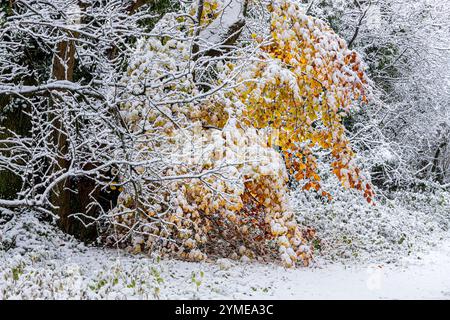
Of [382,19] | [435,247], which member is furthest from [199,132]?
[382,19]

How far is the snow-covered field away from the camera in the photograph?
217 inches

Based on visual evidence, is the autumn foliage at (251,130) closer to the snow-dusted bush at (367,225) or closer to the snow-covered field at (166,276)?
the snow-covered field at (166,276)

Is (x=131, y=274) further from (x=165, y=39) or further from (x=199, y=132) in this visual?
(x=165, y=39)

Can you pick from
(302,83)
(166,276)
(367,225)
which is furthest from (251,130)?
(367,225)

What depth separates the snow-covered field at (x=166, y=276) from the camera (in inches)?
217

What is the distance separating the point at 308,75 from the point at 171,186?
2.69 m

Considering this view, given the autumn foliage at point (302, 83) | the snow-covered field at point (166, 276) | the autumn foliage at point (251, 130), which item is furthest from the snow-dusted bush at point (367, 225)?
the autumn foliage at point (302, 83)

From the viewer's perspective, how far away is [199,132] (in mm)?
7555

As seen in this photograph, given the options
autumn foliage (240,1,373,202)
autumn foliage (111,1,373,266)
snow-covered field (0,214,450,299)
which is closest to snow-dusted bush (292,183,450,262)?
snow-covered field (0,214,450,299)

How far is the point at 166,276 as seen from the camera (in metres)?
6.42

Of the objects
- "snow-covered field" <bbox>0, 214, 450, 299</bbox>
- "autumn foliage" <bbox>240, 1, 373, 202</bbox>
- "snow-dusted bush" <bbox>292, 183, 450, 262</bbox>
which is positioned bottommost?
"snow-dusted bush" <bbox>292, 183, 450, 262</bbox>

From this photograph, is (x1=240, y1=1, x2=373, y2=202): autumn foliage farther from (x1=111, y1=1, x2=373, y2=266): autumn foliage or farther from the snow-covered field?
the snow-covered field

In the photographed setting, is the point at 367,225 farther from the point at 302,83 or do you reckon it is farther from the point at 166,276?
the point at 166,276

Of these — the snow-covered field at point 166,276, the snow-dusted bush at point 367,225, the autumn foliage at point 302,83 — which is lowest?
the snow-dusted bush at point 367,225
